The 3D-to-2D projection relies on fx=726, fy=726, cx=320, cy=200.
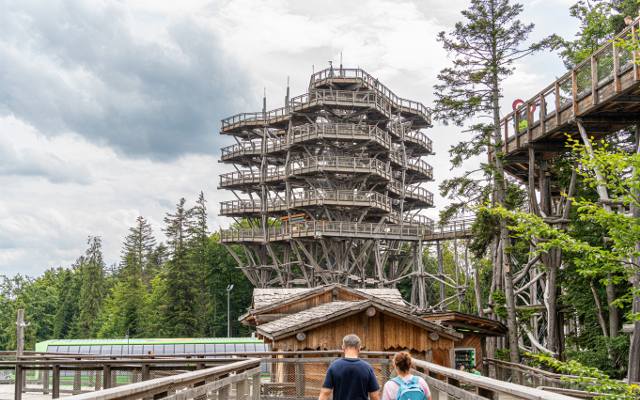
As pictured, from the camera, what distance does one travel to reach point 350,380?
7.68 metres

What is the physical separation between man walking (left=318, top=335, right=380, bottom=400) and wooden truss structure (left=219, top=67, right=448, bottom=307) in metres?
44.4

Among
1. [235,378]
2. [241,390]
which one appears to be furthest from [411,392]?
[241,390]

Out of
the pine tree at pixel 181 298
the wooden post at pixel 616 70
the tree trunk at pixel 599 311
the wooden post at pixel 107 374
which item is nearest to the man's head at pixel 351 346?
the wooden post at pixel 107 374

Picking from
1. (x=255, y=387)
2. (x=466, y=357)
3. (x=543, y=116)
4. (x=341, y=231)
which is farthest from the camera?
(x=341, y=231)

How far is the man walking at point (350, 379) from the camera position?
7680mm

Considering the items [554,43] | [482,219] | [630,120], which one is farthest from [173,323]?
[630,120]

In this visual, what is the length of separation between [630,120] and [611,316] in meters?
7.85

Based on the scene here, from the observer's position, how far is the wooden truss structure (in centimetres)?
5403

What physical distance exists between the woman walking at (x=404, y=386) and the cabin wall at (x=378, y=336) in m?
12.6

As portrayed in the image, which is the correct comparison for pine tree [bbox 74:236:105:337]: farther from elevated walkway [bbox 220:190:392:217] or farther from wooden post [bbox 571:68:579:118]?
wooden post [bbox 571:68:579:118]

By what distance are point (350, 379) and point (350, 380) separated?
0.01m

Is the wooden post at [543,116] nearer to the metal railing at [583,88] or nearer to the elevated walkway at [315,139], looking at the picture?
the metal railing at [583,88]

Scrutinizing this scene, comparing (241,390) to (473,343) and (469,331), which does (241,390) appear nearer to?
(469,331)

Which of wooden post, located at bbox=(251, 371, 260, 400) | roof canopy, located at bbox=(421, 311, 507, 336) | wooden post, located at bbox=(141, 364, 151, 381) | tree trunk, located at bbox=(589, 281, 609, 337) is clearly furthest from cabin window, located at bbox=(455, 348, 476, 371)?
wooden post, located at bbox=(251, 371, 260, 400)
